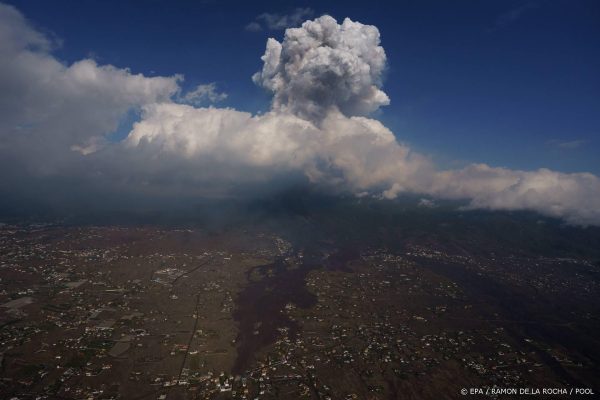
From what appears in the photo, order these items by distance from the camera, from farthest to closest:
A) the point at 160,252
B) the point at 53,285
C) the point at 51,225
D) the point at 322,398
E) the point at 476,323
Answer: the point at 51,225
the point at 160,252
the point at 53,285
the point at 476,323
the point at 322,398

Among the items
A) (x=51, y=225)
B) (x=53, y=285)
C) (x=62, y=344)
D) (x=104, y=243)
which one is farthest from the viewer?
(x=51, y=225)

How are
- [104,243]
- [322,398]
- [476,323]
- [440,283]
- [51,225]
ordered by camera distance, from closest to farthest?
[322,398] < [476,323] < [440,283] < [104,243] < [51,225]

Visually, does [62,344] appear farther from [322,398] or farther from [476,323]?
[476,323]

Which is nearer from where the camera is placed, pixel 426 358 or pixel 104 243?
pixel 426 358

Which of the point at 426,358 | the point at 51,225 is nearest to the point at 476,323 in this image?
the point at 426,358

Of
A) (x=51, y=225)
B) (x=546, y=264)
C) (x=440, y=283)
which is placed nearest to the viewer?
(x=440, y=283)

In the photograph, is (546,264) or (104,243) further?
(546,264)

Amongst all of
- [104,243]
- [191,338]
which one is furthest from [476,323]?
[104,243]

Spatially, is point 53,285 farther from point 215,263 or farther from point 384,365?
point 384,365
